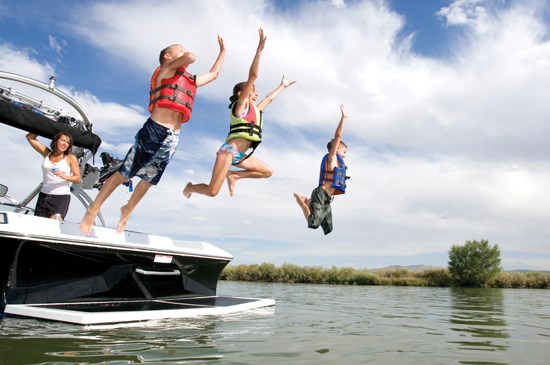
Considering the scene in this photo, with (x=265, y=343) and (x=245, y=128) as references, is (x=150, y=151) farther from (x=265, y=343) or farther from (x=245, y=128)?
(x=265, y=343)

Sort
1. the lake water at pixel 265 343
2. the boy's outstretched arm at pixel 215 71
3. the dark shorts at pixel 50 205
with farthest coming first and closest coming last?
the dark shorts at pixel 50 205 < the boy's outstretched arm at pixel 215 71 < the lake water at pixel 265 343

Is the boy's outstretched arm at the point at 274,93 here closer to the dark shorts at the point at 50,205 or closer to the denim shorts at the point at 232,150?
the denim shorts at the point at 232,150

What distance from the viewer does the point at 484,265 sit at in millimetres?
25484

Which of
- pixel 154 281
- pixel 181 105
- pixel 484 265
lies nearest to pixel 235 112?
pixel 181 105

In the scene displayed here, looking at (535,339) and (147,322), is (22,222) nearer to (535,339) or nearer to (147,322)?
(147,322)

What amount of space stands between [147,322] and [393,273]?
2187 cm

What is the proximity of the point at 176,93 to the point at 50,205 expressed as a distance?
8.09 ft

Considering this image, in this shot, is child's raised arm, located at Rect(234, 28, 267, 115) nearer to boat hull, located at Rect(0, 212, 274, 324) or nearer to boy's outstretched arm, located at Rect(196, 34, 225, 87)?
boy's outstretched arm, located at Rect(196, 34, 225, 87)

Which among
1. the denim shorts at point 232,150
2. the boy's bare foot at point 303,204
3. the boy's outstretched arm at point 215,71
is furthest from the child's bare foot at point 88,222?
the boy's bare foot at point 303,204

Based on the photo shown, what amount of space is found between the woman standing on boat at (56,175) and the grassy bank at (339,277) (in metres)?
17.4

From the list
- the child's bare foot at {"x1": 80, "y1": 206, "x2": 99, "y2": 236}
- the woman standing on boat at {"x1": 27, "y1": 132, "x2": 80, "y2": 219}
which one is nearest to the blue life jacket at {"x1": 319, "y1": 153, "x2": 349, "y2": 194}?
the child's bare foot at {"x1": 80, "y1": 206, "x2": 99, "y2": 236}

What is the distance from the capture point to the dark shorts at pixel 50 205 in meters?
5.97

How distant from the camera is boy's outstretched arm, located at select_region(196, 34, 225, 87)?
17.3ft

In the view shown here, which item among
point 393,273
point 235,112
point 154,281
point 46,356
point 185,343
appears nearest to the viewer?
point 46,356
